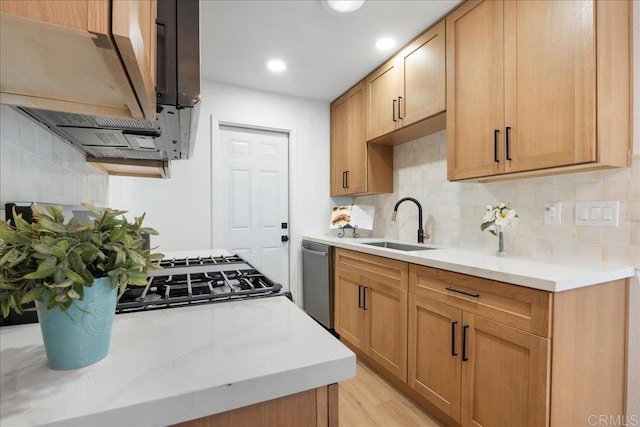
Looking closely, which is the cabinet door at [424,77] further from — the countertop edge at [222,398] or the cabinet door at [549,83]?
the countertop edge at [222,398]

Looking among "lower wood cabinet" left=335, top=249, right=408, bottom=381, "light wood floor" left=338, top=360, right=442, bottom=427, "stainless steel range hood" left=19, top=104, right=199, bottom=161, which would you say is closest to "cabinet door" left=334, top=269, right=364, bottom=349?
"lower wood cabinet" left=335, top=249, right=408, bottom=381

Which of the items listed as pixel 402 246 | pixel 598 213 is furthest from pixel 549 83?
pixel 402 246

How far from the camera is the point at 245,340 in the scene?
626 mm

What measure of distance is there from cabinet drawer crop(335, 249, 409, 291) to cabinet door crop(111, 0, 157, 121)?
161cm

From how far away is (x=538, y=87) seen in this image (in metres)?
1.45

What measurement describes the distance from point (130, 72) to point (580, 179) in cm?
194

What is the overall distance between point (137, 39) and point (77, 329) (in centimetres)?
47

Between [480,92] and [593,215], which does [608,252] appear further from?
[480,92]

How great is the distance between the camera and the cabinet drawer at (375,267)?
1885 mm

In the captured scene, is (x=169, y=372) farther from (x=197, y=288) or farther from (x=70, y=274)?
(x=197, y=288)

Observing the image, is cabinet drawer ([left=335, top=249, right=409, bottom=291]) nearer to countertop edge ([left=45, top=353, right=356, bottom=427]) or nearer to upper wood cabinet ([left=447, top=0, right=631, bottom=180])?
upper wood cabinet ([left=447, top=0, right=631, bottom=180])

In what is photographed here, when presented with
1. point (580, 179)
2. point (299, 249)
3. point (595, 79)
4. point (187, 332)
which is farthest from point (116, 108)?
point (299, 249)

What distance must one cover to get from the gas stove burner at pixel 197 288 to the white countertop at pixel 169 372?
13 cm

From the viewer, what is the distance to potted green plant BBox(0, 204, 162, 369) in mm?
452
